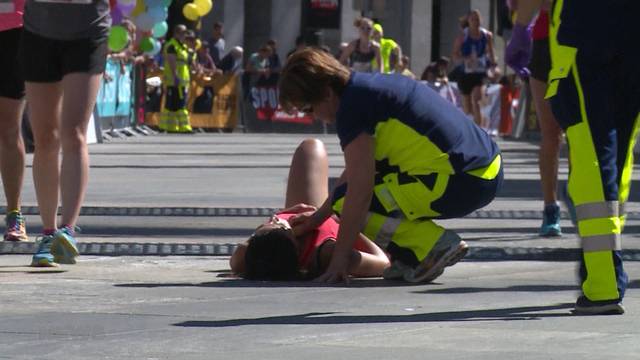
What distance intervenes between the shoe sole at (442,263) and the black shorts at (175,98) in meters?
25.2

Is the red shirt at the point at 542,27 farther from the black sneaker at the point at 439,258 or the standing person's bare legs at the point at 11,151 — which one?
the standing person's bare legs at the point at 11,151

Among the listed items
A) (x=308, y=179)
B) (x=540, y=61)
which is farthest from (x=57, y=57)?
(x=540, y=61)

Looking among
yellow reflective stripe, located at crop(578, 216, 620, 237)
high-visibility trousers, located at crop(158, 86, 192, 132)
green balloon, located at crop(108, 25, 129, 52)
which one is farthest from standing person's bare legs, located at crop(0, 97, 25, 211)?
high-visibility trousers, located at crop(158, 86, 192, 132)

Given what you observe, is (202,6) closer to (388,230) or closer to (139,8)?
(139,8)

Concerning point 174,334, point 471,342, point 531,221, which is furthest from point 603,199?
point 531,221

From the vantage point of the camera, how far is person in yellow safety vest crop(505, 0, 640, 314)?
686cm

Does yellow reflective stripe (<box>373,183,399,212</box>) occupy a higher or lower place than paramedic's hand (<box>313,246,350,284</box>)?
higher

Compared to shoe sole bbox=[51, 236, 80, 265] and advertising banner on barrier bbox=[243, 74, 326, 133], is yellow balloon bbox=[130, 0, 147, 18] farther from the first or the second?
shoe sole bbox=[51, 236, 80, 265]

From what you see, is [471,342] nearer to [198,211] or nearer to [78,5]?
[78,5]

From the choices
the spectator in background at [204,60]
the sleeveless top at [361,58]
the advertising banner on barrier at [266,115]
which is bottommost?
the advertising banner on barrier at [266,115]

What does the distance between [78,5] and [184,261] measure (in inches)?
55.6

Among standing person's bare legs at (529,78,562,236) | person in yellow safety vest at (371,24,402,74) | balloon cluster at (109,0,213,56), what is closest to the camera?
standing person's bare legs at (529,78,562,236)

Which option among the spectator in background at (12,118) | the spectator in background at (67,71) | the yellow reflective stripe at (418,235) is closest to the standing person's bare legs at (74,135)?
the spectator in background at (67,71)

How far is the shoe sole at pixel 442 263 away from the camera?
7969 millimetres
